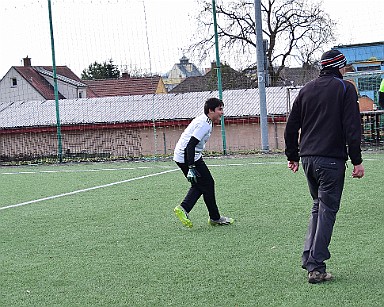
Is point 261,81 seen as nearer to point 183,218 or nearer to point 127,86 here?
point 127,86

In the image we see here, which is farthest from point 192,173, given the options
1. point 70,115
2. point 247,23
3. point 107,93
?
point 247,23

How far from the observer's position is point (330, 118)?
5.64 metres

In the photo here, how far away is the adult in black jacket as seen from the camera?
219 inches

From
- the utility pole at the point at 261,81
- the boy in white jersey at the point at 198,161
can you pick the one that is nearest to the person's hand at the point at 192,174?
the boy in white jersey at the point at 198,161

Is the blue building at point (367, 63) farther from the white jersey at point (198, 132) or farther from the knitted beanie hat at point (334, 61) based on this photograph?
the knitted beanie hat at point (334, 61)

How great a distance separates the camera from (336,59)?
18.9 ft

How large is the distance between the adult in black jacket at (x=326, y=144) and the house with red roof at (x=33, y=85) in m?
17.4

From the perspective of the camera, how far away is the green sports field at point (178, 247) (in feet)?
17.8

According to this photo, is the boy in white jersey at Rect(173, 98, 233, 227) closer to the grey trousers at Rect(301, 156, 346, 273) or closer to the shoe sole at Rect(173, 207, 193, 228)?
the shoe sole at Rect(173, 207, 193, 228)

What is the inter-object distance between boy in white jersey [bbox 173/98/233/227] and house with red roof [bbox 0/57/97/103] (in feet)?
48.0

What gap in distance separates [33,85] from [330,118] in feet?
85.4

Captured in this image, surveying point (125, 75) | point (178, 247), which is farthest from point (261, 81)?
point (178, 247)

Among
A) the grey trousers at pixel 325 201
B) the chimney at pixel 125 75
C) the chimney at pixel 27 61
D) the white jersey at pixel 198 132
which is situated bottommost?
the grey trousers at pixel 325 201

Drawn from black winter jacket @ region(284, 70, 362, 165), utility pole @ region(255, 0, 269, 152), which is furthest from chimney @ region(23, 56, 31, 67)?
black winter jacket @ region(284, 70, 362, 165)
